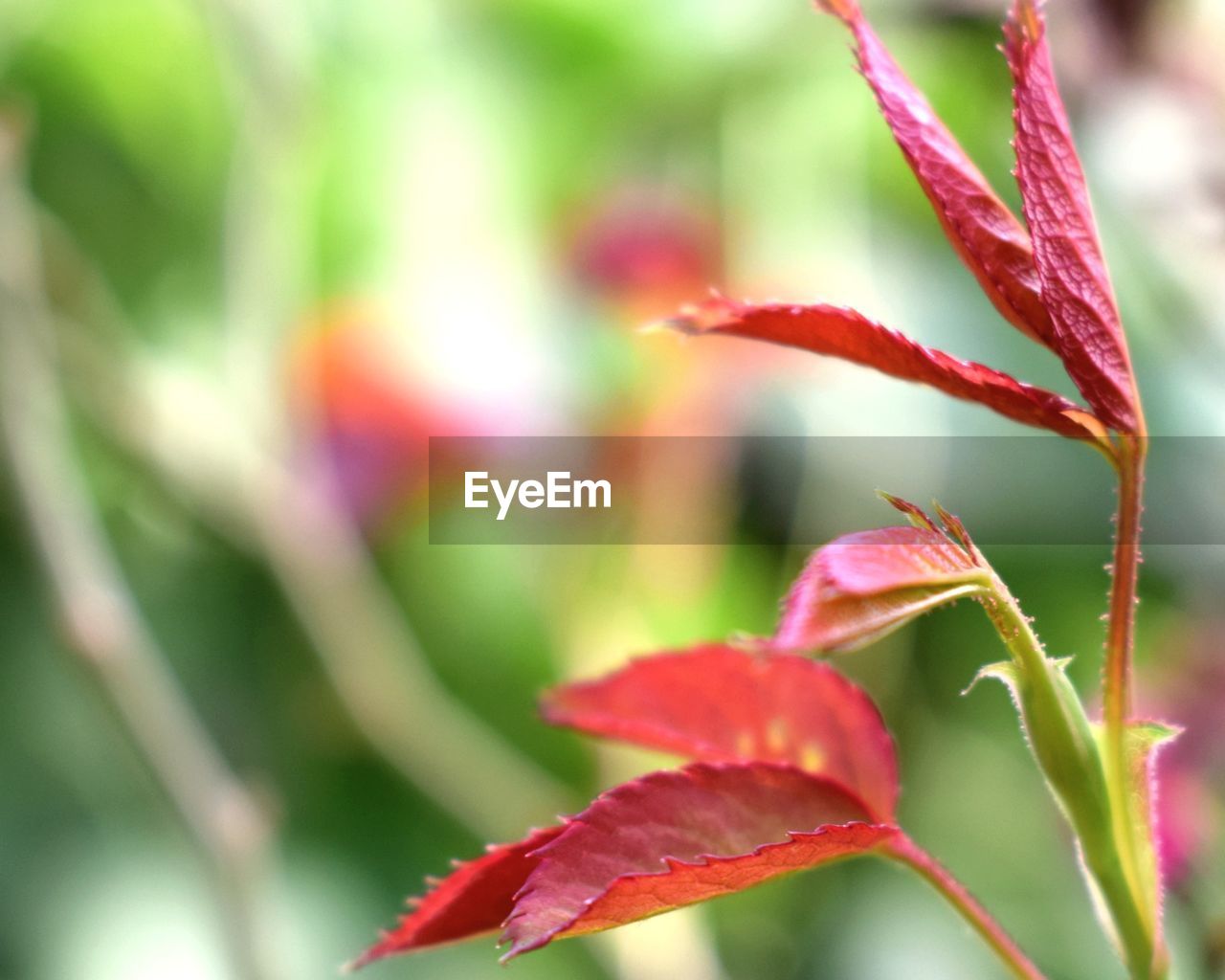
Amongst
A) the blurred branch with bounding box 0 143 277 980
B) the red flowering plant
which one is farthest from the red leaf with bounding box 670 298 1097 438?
the blurred branch with bounding box 0 143 277 980

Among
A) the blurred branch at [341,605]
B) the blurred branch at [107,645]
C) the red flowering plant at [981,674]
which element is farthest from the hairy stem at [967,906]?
the blurred branch at [341,605]

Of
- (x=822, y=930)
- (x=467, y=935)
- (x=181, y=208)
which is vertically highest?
(x=181, y=208)

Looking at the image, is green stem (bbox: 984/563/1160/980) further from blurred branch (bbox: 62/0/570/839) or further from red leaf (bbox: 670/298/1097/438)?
blurred branch (bbox: 62/0/570/839)

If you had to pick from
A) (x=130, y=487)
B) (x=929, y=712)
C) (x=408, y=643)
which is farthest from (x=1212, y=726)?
(x=130, y=487)

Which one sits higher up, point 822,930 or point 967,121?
point 967,121

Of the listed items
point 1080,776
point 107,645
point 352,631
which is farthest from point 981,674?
point 352,631

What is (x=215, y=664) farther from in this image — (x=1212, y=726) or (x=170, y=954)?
(x=1212, y=726)

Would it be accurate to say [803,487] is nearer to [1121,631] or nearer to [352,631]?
[352,631]

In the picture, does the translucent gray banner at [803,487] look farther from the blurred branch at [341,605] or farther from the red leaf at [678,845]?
the red leaf at [678,845]
